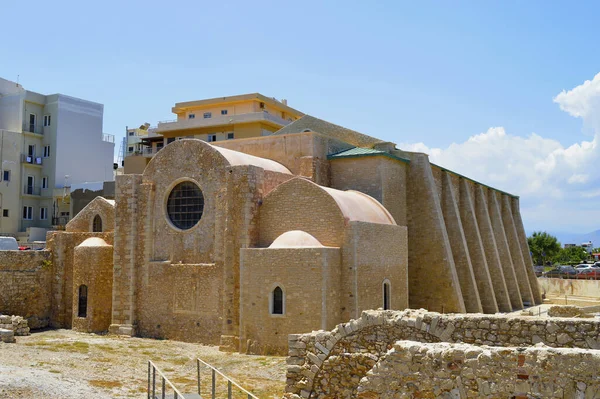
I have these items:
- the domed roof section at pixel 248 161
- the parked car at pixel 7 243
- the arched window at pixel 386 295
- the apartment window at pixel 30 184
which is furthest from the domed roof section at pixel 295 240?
the apartment window at pixel 30 184

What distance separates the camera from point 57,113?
122 ft

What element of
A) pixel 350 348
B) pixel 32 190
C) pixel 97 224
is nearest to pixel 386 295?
pixel 350 348

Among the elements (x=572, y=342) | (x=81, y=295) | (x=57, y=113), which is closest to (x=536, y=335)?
(x=572, y=342)

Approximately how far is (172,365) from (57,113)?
26681 mm

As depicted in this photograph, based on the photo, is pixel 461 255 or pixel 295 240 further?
pixel 461 255

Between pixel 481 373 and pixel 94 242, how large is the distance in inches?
761

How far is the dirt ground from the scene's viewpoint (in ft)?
40.1

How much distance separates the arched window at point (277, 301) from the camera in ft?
56.3

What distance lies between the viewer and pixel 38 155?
124 ft

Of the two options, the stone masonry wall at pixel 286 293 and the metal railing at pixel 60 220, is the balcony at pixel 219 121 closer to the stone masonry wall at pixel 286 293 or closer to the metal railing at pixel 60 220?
the metal railing at pixel 60 220

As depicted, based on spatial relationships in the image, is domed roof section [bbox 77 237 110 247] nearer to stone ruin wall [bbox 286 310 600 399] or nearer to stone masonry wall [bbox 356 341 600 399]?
stone ruin wall [bbox 286 310 600 399]

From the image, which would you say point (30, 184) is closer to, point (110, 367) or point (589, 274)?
point (110, 367)

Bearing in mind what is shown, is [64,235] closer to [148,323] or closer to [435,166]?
[148,323]

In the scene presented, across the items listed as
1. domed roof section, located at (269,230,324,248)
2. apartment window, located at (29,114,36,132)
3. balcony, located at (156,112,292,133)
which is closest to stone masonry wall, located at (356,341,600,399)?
domed roof section, located at (269,230,324,248)
